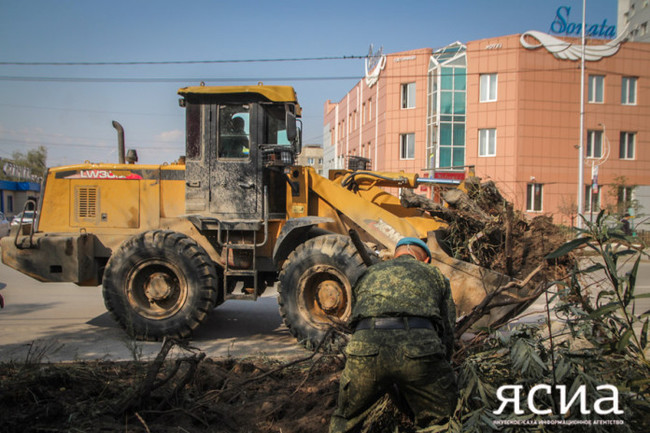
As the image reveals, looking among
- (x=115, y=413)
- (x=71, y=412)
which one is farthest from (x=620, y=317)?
→ (x=71, y=412)

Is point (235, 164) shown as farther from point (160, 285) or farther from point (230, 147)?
point (160, 285)

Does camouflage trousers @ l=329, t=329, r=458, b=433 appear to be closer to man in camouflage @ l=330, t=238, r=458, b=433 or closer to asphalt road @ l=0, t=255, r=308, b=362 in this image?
man in camouflage @ l=330, t=238, r=458, b=433

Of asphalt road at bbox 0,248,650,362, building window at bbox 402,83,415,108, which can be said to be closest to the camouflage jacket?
asphalt road at bbox 0,248,650,362

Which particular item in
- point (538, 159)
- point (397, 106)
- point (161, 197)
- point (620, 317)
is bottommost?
point (620, 317)

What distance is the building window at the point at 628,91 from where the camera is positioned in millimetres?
29953

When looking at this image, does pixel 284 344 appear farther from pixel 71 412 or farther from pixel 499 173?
pixel 499 173

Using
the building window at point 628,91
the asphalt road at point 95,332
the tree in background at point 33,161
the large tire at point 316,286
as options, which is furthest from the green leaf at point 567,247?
the tree in background at point 33,161

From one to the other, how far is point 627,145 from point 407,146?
13.3 metres

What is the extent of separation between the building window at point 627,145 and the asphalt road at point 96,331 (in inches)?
989

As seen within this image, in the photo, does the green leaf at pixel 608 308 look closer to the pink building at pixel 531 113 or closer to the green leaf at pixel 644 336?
the green leaf at pixel 644 336

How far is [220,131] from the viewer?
A: 6723 mm

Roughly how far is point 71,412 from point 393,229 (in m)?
4.06

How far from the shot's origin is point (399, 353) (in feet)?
8.71

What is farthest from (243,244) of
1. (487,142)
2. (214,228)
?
(487,142)
